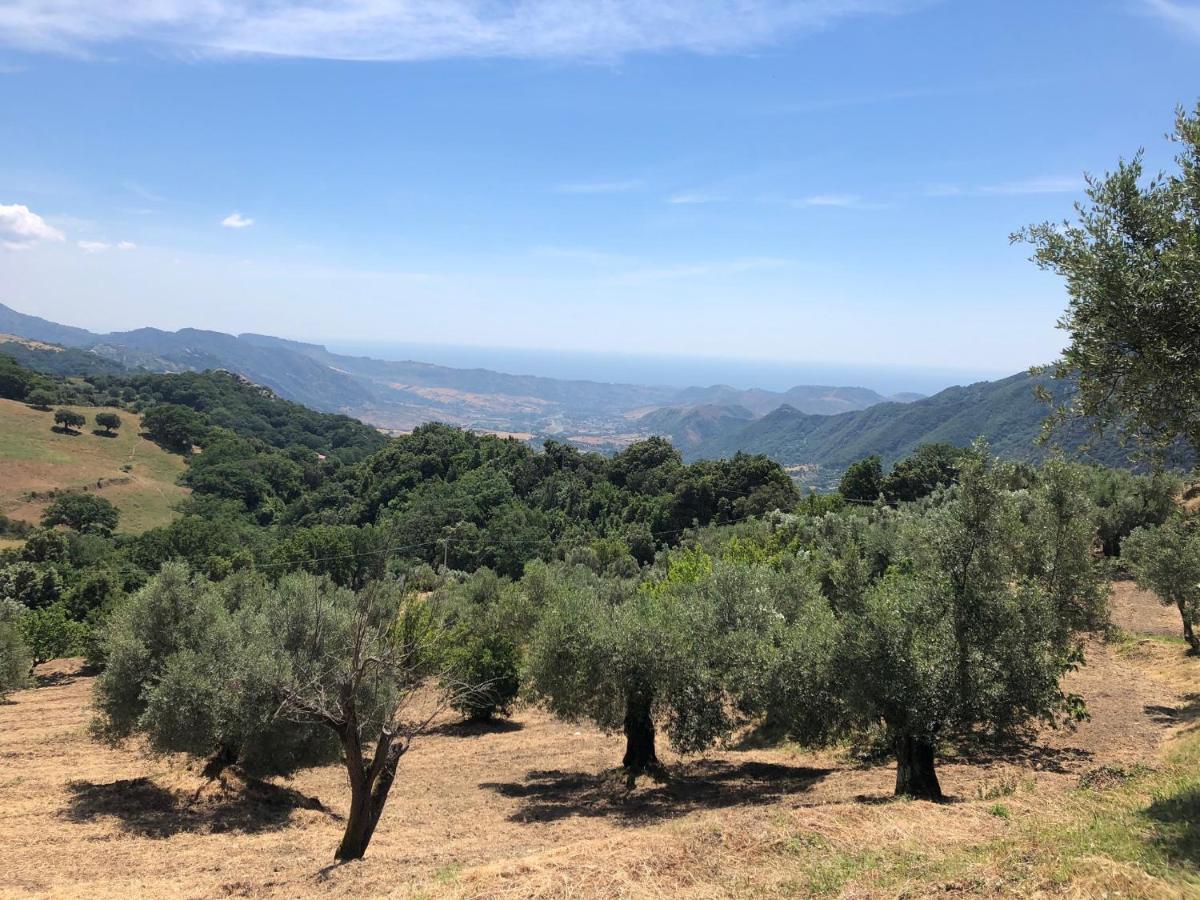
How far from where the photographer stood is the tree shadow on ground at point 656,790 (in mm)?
18422

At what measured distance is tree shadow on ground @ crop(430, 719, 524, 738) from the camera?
3136 cm

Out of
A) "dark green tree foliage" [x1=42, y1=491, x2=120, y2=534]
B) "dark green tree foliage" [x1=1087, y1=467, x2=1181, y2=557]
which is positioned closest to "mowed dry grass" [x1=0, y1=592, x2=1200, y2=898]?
"dark green tree foliage" [x1=1087, y1=467, x2=1181, y2=557]

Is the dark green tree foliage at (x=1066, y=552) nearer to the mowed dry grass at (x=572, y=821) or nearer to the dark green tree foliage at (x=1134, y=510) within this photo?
the mowed dry grass at (x=572, y=821)

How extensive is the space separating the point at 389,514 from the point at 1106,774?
97077 mm

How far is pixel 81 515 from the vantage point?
98375 millimetres

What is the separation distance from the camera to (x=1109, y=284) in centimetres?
1041

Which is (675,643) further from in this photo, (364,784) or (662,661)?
(364,784)

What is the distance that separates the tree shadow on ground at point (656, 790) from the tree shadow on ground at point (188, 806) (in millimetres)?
6060

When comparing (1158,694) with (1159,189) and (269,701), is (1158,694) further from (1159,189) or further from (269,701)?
(269,701)

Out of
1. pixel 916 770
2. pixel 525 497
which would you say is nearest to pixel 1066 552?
pixel 916 770

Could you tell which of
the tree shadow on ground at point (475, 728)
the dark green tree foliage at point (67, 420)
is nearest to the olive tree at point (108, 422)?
the dark green tree foliage at point (67, 420)

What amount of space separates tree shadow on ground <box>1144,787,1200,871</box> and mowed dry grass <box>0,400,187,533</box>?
12036 cm

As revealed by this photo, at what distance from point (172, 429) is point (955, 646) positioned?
6340 inches

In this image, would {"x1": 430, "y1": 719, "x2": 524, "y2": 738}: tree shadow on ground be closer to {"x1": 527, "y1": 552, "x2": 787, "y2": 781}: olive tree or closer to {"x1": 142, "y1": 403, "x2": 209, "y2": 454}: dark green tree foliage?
{"x1": 527, "y1": 552, "x2": 787, "y2": 781}: olive tree
